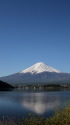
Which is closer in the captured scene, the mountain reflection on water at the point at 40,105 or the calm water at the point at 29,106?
the calm water at the point at 29,106

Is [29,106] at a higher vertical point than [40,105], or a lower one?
lower

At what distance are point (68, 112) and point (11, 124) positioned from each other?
480 centimetres

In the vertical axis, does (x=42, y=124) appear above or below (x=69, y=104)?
below

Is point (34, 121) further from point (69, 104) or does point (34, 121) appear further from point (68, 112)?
point (69, 104)

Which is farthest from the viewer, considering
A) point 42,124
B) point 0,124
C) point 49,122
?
point 42,124

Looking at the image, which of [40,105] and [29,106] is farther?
[40,105]

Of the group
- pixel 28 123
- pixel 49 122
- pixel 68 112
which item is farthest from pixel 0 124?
pixel 68 112

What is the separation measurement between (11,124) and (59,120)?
3.91 meters

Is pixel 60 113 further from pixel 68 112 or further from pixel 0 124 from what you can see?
pixel 0 124

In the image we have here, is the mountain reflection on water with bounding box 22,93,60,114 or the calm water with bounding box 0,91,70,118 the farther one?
the mountain reflection on water with bounding box 22,93,60,114

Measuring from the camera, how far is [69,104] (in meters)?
21.1

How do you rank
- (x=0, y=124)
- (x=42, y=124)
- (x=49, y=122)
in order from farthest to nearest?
(x=42, y=124)
(x=49, y=122)
(x=0, y=124)

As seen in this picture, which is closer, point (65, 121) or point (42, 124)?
point (65, 121)

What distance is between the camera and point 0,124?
1755 cm
